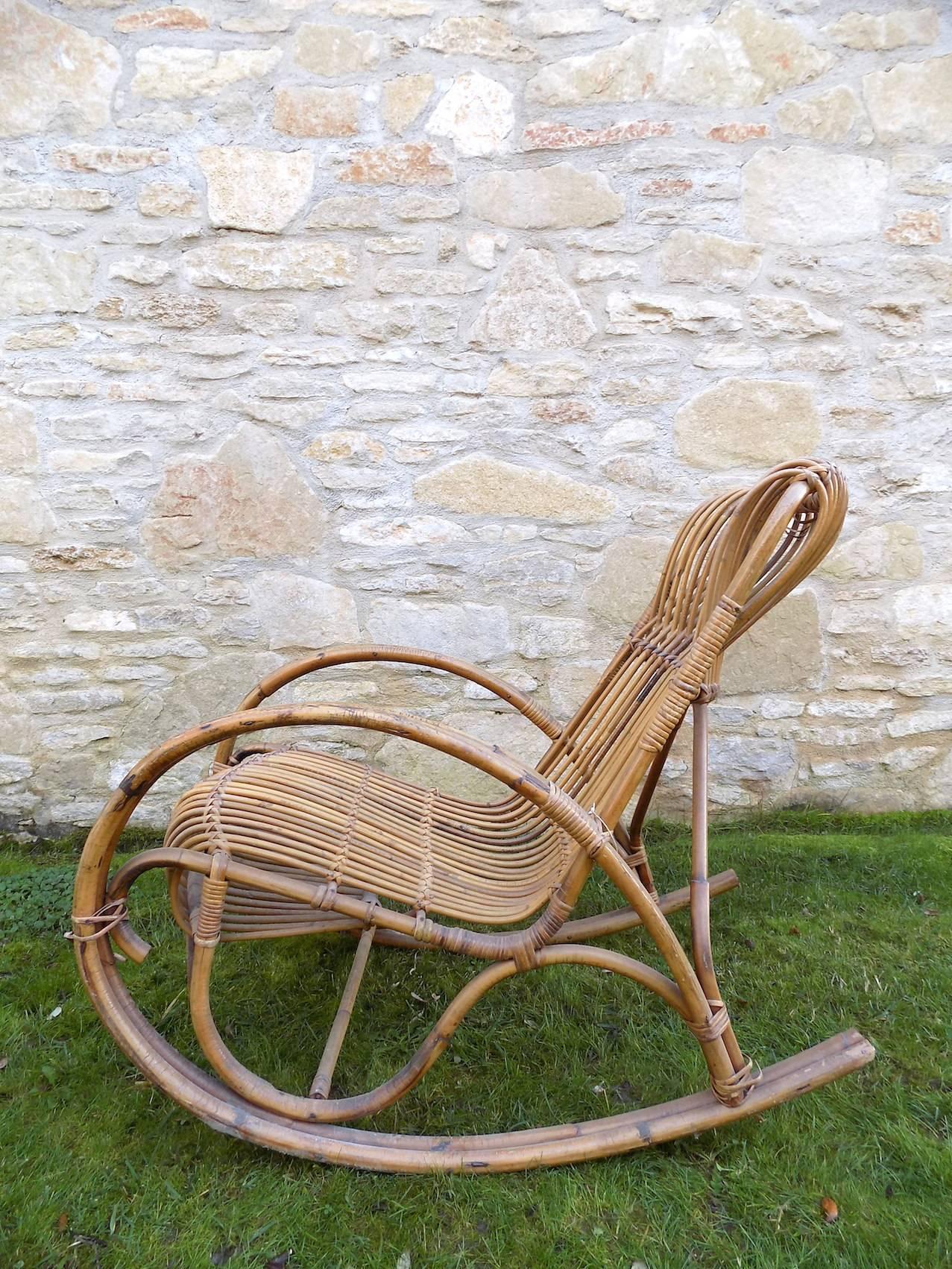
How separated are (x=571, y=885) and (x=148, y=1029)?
2.42ft

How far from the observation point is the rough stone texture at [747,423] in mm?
2201

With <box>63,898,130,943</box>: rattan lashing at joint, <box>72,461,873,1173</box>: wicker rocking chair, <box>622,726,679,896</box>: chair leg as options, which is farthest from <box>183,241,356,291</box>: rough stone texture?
<box>63,898,130,943</box>: rattan lashing at joint

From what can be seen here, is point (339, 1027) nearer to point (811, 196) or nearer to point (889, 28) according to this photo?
point (811, 196)

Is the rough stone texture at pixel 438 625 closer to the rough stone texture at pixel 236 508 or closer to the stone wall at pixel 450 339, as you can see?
the stone wall at pixel 450 339

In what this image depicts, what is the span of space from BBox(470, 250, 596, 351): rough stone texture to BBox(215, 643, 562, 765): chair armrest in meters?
0.93

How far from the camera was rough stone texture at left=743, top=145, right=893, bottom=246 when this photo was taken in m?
2.11

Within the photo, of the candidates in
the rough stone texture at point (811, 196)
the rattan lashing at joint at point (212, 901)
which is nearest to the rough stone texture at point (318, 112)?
the rough stone texture at point (811, 196)

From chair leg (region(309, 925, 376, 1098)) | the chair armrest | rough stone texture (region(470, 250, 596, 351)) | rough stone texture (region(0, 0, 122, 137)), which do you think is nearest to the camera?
chair leg (region(309, 925, 376, 1098))

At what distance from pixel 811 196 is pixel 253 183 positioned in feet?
4.70

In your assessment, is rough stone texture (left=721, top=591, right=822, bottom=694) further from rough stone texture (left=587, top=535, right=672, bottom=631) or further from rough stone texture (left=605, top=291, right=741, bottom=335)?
rough stone texture (left=605, top=291, right=741, bottom=335)

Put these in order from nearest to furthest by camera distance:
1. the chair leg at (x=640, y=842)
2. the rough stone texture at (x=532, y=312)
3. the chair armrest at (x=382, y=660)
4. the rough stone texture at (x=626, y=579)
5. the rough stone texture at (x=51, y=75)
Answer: the chair armrest at (x=382, y=660) < the chair leg at (x=640, y=842) < the rough stone texture at (x=51, y=75) < the rough stone texture at (x=532, y=312) < the rough stone texture at (x=626, y=579)

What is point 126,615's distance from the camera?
2.29 meters

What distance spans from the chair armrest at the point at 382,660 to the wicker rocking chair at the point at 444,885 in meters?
0.27

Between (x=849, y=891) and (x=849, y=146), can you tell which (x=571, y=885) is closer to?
(x=849, y=891)
